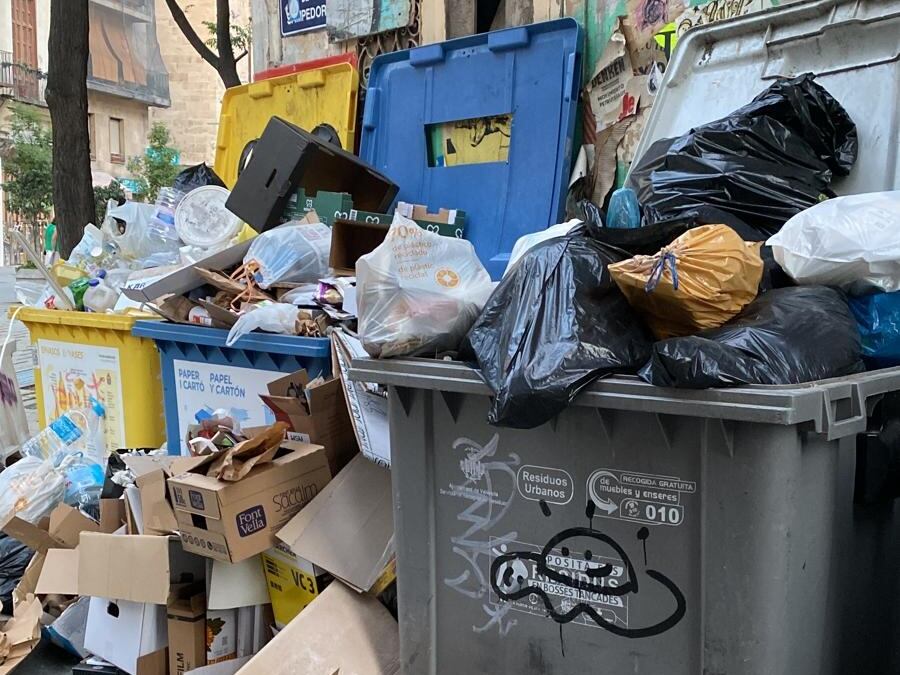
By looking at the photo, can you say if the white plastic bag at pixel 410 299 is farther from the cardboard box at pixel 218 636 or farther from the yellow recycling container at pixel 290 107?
the yellow recycling container at pixel 290 107

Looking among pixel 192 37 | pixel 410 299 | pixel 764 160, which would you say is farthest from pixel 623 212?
pixel 192 37

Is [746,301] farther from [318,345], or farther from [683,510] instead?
[318,345]

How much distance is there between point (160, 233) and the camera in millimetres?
4695

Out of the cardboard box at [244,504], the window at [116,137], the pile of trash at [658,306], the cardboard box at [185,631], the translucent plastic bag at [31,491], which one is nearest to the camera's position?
the pile of trash at [658,306]

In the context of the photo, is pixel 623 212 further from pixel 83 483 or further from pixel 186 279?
pixel 83 483

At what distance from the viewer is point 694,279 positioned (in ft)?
5.42

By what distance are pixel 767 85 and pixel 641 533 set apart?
2140mm

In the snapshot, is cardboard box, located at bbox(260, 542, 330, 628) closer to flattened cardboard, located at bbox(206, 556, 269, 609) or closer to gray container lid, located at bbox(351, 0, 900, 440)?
flattened cardboard, located at bbox(206, 556, 269, 609)

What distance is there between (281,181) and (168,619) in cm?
222

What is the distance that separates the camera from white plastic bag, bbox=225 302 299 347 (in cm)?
318

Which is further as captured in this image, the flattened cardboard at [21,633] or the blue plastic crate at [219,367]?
the blue plastic crate at [219,367]

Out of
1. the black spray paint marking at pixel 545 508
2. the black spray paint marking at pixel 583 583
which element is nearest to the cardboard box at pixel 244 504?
the black spray paint marking at pixel 583 583

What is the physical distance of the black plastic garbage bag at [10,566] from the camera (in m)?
3.44

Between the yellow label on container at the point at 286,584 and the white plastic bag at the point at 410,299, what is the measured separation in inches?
37.4
